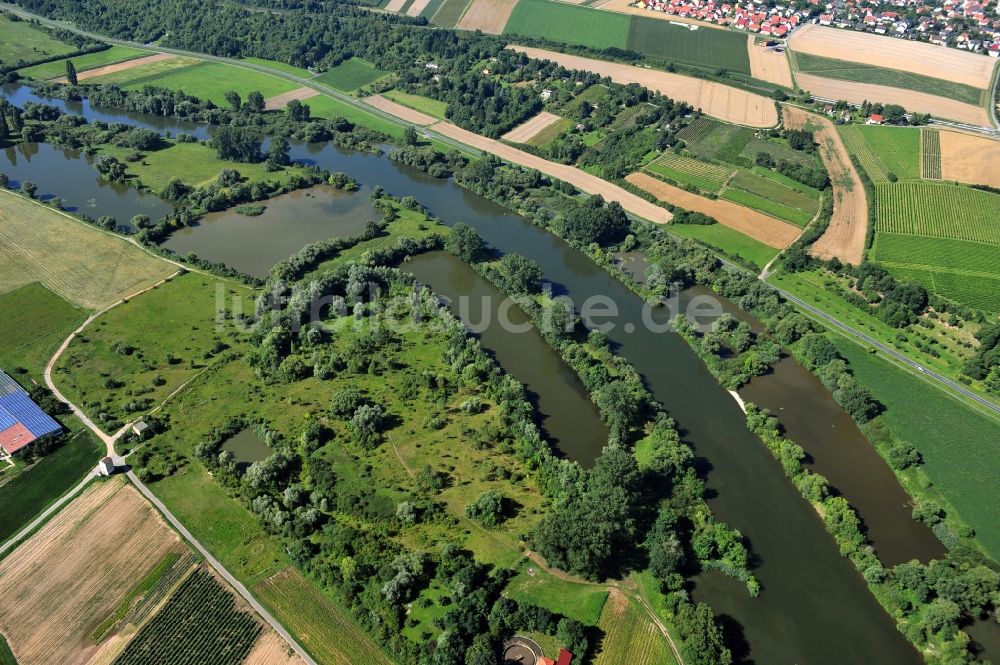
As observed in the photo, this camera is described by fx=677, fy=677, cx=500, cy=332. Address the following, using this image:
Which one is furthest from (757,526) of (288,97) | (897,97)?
(288,97)

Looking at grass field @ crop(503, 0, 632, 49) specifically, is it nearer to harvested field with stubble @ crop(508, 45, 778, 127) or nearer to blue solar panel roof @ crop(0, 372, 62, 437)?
harvested field with stubble @ crop(508, 45, 778, 127)

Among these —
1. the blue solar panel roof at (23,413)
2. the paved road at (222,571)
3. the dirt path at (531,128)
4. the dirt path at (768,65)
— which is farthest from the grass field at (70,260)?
the dirt path at (768,65)

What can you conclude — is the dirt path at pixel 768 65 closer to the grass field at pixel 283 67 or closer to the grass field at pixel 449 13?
the grass field at pixel 449 13

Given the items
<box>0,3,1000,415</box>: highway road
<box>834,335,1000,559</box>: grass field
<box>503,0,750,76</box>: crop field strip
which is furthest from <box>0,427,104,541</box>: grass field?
<box>503,0,750,76</box>: crop field strip

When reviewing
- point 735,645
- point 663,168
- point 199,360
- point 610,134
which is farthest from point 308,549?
point 610,134

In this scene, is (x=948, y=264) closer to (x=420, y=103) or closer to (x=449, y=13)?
(x=420, y=103)

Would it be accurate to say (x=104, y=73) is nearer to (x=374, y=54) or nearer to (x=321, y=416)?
(x=374, y=54)
